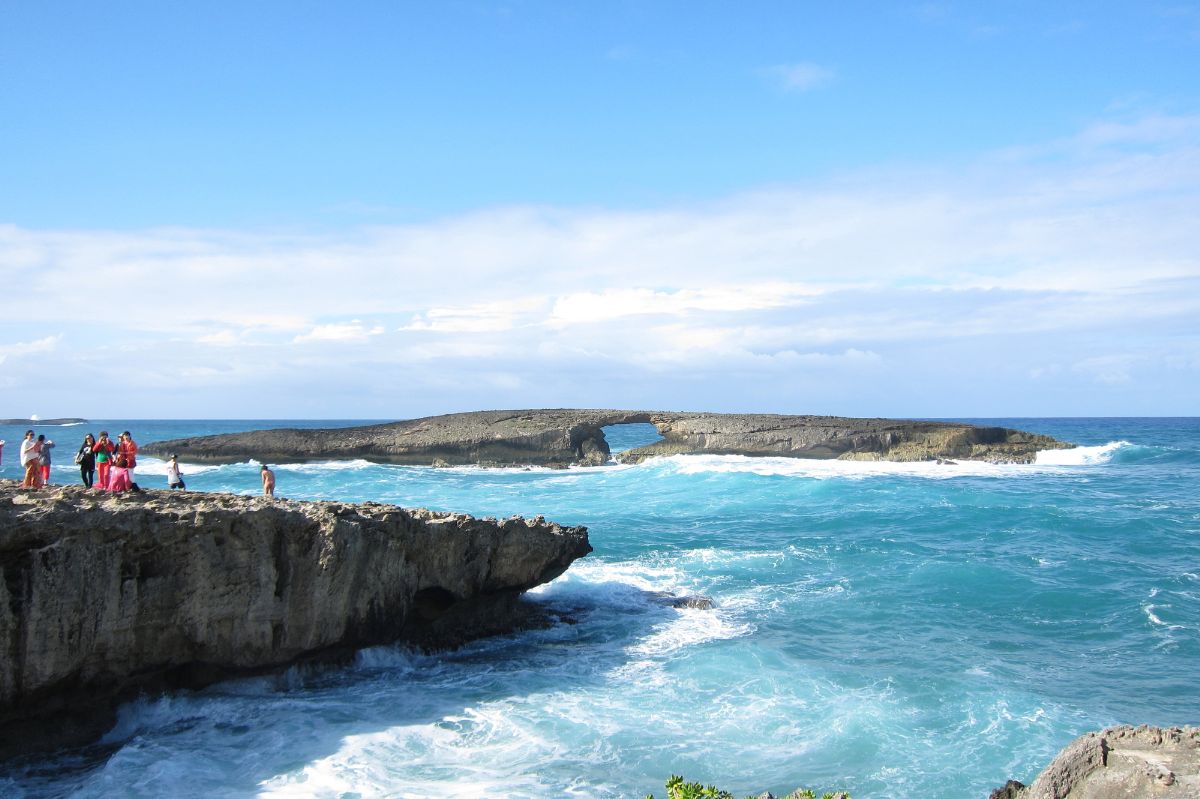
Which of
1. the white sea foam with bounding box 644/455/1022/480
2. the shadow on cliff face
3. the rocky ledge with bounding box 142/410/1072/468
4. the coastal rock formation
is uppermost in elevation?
the rocky ledge with bounding box 142/410/1072/468

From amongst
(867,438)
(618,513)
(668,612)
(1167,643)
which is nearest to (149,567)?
(668,612)

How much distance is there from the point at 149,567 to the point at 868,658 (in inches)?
403

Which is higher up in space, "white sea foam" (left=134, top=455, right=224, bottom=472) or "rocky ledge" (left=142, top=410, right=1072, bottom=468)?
"rocky ledge" (left=142, top=410, right=1072, bottom=468)

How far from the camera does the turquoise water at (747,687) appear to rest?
9.23 metres

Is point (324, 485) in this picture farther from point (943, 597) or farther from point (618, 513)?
point (943, 597)

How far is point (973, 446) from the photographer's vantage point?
46406 mm

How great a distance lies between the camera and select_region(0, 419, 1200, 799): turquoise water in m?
9.23

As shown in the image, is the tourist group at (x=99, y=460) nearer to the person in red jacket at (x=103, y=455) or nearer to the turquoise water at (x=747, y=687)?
the person in red jacket at (x=103, y=455)

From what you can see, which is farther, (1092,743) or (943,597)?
(943,597)

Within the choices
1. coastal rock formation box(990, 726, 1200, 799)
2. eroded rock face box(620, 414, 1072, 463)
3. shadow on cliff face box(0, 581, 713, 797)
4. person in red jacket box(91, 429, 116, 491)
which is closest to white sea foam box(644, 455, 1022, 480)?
eroded rock face box(620, 414, 1072, 463)

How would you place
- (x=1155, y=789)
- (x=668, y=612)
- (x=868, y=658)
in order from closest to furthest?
(x=1155, y=789)
(x=868, y=658)
(x=668, y=612)

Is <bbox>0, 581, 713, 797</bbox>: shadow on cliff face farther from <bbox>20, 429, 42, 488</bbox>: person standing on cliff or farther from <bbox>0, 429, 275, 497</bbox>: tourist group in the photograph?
<bbox>20, 429, 42, 488</bbox>: person standing on cliff

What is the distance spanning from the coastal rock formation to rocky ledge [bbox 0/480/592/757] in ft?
28.5

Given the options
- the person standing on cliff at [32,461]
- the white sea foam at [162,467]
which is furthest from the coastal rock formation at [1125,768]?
the white sea foam at [162,467]
